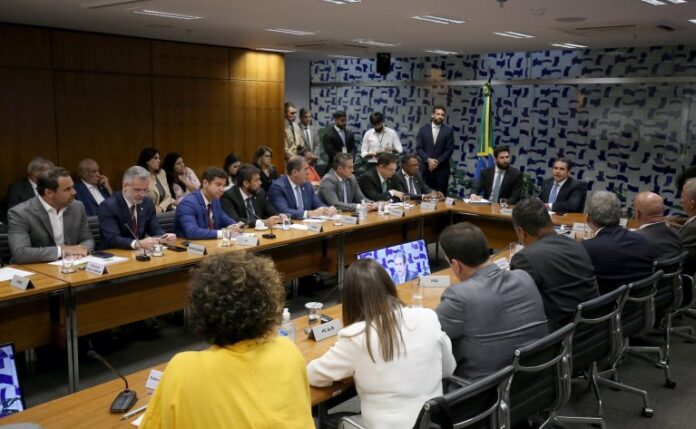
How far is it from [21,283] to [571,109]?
8435mm

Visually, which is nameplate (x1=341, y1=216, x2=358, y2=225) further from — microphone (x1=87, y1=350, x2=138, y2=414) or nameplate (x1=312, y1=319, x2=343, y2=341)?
microphone (x1=87, y1=350, x2=138, y2=414)

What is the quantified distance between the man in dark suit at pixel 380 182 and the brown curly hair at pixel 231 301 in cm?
548

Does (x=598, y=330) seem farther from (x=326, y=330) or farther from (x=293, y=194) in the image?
(x=293, y=194)

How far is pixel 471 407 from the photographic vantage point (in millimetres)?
2186

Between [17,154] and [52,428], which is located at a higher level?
[17,154]

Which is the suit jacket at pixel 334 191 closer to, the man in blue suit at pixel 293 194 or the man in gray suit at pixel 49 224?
the man in blue suit at pixel 293 194

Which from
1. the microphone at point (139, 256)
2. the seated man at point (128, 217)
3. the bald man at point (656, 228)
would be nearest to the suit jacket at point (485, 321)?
the bald man at point (656, 228)

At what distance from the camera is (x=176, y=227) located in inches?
200

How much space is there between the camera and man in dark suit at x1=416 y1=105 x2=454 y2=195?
906cm

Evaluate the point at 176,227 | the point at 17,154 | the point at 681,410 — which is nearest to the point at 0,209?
the point at 17,154

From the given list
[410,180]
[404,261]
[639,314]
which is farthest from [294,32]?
[639,314]

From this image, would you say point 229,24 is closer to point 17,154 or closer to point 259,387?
point 17,154

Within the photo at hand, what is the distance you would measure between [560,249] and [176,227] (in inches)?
124

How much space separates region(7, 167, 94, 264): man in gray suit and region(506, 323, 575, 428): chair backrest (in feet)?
9.77
